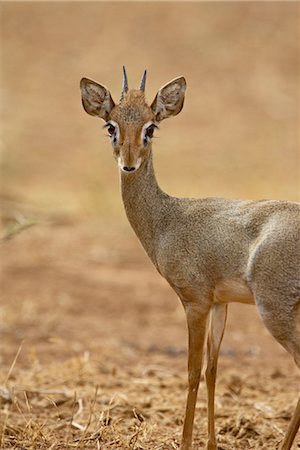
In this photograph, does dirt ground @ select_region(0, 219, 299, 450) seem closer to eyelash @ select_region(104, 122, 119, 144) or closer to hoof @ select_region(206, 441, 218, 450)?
hoof @ select_region(206, 441, 218, 450)

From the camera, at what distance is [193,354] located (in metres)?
6.57

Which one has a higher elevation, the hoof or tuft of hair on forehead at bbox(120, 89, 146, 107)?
tuft of hair on forehead at bbox(120, 89, 146, 107)

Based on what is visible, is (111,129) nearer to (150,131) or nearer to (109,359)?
(150,131)

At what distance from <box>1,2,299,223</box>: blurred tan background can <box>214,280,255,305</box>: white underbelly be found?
1056 centimetres

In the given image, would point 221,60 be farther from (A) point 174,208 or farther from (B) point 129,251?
(A) point 174,208

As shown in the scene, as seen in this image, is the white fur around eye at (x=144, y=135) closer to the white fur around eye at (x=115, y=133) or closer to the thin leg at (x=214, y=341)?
the white fur around eye at (x=115, y=133)

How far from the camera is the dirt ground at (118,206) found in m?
8.02

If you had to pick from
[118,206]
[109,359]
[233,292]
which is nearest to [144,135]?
[233,292]

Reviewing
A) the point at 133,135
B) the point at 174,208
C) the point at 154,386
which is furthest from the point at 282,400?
the point at 133,135

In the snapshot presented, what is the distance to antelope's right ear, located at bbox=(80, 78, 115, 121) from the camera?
22.6 feet

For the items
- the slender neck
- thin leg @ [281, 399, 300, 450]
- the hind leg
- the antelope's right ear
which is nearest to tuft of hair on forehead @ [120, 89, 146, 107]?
the antelope's right ear

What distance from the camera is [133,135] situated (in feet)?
21.6

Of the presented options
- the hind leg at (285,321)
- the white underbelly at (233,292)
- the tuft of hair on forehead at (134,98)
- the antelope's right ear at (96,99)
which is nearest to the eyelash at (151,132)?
the tuft of hair on forehead at (134,98)

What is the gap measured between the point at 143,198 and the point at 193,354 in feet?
3.86
